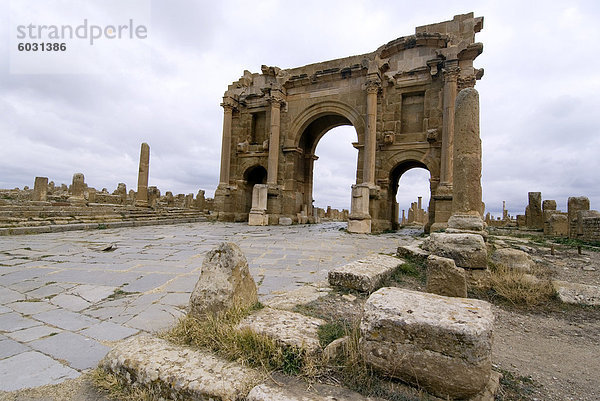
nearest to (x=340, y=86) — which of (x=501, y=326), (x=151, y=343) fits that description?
(x=501, y=326)

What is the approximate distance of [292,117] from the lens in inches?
618

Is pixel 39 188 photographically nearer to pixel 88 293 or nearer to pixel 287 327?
pixel 88 293

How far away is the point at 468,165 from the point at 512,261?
1873 millimetres

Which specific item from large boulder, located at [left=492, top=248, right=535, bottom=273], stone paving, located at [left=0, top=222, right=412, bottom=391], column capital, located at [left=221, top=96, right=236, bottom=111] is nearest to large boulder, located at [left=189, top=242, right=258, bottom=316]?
stone paving, located at [left=0, top=222, right=412, bottom=391]

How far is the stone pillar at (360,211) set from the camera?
1205 cm

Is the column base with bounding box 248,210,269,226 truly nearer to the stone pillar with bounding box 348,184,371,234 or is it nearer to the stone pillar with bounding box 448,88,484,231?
the stone pillar with bounding box 348,184,371,234

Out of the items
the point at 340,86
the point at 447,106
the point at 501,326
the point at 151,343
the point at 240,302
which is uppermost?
the point at 340,86

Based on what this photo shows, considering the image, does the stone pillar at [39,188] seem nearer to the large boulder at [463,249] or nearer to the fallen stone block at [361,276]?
the fallen stone block at [361,276]

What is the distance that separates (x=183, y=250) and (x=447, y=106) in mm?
10421

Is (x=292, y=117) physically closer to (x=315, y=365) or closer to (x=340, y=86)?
(x=340, y=86)

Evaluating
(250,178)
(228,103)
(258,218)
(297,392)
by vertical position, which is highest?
(228,103)

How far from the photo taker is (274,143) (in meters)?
15.5

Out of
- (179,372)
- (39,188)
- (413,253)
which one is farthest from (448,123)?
(39,188)

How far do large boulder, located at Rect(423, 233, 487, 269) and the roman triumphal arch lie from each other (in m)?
6.68
